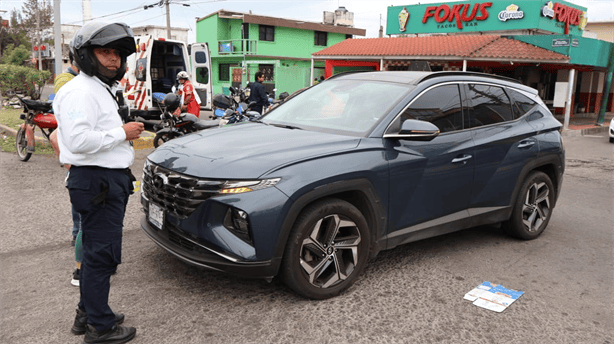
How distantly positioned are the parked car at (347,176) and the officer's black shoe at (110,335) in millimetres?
578

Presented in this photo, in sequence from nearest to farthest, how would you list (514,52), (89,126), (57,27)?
(89,126) → (57,27) → (514,52)

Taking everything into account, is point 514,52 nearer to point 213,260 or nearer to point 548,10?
point 548,10

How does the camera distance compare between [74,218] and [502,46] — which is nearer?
[74,218]

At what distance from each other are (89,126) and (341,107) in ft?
7.58

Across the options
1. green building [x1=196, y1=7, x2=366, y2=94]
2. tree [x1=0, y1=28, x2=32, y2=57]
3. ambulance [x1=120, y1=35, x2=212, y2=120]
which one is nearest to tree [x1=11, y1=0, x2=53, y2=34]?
tree [x1=0, y1=28, x2=32, y2=57]

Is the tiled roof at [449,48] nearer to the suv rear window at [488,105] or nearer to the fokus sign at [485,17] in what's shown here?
the fokus sign at [485,17]

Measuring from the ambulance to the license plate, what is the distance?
373 inches

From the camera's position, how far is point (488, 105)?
4.88 meters

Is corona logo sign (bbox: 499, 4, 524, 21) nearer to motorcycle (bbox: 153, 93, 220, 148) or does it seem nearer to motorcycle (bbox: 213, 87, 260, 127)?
motorcycle (bbox: 213, 87, 260, 127)

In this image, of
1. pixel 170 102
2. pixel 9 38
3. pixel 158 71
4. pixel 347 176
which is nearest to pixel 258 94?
pixel 158 71

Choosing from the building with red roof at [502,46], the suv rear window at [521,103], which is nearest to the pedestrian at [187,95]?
the suv rear window at [521,103]

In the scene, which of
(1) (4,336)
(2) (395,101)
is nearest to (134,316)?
(1) (4,336)

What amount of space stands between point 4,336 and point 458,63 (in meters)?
22.7

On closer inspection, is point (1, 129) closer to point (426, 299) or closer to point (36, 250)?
point (36, 250)
